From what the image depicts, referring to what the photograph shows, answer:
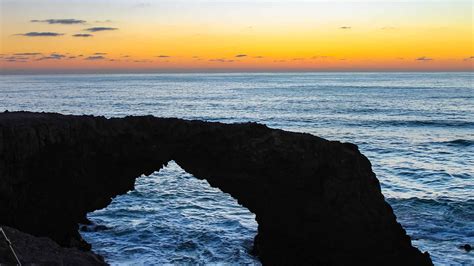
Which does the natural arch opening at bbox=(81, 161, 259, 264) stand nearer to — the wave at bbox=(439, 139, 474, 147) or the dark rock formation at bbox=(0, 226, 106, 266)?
the dark rock formation at bbox=(0, 226, 106, 266)

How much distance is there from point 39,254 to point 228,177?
35.0 ft

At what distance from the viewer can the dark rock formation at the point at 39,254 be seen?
11961mm

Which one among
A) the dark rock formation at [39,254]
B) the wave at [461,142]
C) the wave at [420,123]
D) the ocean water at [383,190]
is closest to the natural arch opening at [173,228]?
the ocean water at [383,190]

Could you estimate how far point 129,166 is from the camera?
75.8 feet

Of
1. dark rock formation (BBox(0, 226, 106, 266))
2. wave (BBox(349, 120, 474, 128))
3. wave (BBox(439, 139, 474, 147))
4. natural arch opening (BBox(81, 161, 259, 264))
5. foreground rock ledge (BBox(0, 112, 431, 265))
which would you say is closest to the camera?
dark rock formation (BBox(0, 226, 106, 266))

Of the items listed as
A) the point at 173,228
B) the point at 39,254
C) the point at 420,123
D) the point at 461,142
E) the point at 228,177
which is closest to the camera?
the point at 39,254

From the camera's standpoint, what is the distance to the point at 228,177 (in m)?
22.0

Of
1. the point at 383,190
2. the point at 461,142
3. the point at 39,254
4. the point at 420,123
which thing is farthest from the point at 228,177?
the point at 420,123

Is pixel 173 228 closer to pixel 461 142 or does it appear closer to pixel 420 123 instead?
pixel 461 142

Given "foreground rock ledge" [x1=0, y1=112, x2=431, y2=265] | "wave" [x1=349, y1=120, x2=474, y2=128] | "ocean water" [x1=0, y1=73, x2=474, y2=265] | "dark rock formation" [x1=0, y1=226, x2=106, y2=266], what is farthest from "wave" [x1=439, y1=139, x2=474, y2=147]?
"dark rock formation" [x1=0, y1=226, x2=106, y2=266]

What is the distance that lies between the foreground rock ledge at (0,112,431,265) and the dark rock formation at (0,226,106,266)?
7268 millimetres

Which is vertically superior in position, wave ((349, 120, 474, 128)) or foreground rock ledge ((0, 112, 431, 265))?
foreground rock ledge ((0, 112, 431, 265))

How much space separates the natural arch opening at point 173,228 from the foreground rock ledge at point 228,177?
96.7 inches

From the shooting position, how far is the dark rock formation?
12.0 m
